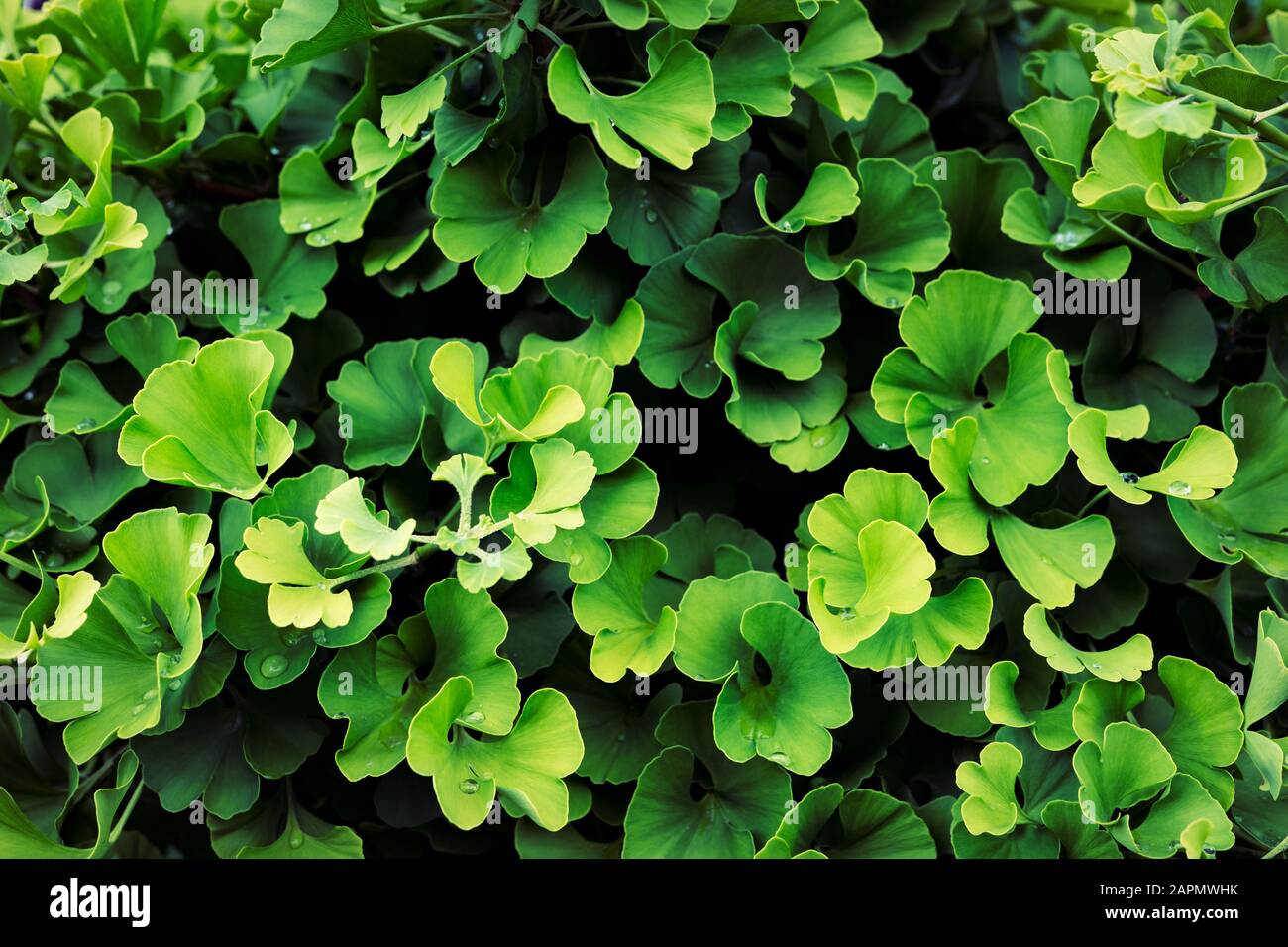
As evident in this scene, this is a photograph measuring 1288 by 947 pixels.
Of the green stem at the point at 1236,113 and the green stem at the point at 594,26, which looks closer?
the green stem at the point at 1236,113

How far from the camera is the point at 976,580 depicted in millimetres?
546

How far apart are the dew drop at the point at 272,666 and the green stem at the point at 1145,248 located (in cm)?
52

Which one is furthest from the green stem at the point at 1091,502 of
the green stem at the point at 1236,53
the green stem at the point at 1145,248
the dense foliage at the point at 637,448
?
the green stem at the point at 1236,53

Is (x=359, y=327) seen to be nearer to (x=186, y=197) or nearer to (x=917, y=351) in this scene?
(x=186, y=197)

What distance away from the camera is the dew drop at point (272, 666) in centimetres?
54

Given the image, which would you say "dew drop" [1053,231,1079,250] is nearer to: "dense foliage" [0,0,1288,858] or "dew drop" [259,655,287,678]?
"dense foliage" [0,0,1288,858]

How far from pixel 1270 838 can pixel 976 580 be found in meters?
0.20

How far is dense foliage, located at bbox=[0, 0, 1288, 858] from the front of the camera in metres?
0.54

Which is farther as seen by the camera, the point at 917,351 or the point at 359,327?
the point at 359,327

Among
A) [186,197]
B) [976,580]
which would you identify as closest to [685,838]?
[976,580]

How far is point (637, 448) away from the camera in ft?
2.13

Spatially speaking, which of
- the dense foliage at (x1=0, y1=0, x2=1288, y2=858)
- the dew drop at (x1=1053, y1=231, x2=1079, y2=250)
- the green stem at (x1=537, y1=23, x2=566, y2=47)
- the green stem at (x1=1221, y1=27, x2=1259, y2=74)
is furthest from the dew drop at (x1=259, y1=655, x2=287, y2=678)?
the green stem at (x1=1221, y1=27, x2=1259, y2=74)

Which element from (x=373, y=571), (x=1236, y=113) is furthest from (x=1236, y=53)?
(x=373, y=571)

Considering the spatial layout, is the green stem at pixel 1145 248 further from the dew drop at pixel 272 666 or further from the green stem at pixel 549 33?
the dew drop at pixel 272 666
